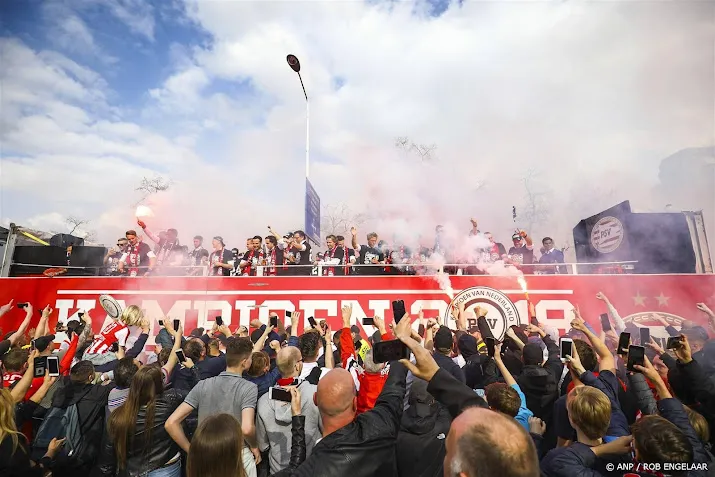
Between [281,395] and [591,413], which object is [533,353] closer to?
[591,413]

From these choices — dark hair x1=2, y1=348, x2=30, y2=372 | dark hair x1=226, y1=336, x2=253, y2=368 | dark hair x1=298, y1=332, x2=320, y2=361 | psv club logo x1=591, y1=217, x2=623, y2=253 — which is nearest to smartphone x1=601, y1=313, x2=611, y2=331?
dark hair x1=298, y1=332, x2=320, y2=361

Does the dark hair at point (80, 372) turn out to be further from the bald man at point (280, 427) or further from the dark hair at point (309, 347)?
the dark hair at point (309, 347)

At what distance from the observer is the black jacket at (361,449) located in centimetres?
193

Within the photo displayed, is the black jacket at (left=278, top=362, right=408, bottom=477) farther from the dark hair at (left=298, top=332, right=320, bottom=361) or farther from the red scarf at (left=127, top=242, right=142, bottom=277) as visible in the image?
the red scarf at (left=127, top=242, right=142, bottom=277)

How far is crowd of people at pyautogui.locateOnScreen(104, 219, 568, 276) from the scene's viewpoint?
1116 centimetres

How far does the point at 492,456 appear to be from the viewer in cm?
137

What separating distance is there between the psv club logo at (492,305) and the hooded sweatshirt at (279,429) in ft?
24.5

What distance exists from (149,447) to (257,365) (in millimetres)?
1148

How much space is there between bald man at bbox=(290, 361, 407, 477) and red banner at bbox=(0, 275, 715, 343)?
8.20 meters

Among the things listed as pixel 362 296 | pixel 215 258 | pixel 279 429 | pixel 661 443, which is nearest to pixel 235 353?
pixel 279 429

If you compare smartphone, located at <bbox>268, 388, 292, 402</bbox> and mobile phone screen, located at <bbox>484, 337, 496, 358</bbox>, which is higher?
mobile phone screen, located at <bbox>484, 337, 496, 358</bbox>

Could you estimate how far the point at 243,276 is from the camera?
11008 mm

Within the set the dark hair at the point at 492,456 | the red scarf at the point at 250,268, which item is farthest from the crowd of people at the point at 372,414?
the red scarf at the point at 250,268

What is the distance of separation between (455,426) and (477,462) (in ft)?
0.54
